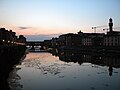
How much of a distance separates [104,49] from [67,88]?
81.6 metres

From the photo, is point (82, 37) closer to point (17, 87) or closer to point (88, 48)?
point (88, 48)

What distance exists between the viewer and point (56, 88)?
2408 cm

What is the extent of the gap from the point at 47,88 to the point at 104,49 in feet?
269

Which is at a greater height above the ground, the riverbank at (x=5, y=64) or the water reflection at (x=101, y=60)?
the riverbank at (x=5, y=64)

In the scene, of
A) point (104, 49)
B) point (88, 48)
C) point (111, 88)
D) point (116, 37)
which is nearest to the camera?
point (111, 88)

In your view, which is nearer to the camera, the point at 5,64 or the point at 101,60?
the point at 5,64

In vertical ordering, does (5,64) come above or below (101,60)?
above

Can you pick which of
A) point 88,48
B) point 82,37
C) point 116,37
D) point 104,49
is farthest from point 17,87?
point 82,37

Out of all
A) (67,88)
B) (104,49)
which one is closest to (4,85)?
(67,88)

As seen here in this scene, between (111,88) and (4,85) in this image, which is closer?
(111,88)

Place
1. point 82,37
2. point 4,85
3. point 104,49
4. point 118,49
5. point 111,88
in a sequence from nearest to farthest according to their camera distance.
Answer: point 111,88
point 4,85
point 118,49
point 104,49
point 82,37

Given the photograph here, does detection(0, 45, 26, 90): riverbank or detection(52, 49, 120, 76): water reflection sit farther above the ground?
detection(0, 45, 26, 90): riverbank

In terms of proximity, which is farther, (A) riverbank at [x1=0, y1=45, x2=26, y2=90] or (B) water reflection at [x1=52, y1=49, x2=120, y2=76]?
(B) water reflection at [x1=52, y1=49, x2=120, y2=76]

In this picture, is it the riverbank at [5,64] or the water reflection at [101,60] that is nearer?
the riverbank at [5,64]
